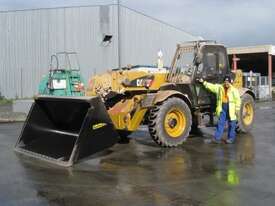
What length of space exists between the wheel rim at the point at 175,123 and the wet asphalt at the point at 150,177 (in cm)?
40

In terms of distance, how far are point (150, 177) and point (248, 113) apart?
7242mm

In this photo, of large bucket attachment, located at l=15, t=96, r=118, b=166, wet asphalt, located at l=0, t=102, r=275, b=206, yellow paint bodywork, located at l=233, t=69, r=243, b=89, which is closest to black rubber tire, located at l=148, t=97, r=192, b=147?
wet asphalt, located at l=0, t=102, r=275, b=206

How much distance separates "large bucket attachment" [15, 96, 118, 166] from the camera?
10625mm

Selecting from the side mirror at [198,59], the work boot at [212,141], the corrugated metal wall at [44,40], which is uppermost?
the corrugated metal wall at [44,40]

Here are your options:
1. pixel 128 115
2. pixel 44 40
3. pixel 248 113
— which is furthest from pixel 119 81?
pixel 44 40

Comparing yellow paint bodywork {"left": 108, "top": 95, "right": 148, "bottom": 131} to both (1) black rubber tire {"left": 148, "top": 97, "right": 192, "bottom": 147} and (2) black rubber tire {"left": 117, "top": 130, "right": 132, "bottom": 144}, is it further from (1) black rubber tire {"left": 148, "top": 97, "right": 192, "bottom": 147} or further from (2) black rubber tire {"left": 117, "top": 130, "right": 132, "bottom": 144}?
(2) black rubber tire {"left": 117, "top": 130, "right": 132, "bottom": 144}

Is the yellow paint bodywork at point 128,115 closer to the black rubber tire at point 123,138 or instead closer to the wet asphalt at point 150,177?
the wet asphalt at point 150,177

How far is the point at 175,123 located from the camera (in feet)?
43.2

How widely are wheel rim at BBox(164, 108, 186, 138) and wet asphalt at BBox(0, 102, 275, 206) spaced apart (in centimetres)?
40

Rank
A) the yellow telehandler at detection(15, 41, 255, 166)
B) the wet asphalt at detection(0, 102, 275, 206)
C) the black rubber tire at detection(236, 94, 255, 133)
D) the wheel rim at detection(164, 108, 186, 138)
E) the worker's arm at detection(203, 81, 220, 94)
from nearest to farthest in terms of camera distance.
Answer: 1. the wet asphalt at detection(0, 102, 275, 206)
2. the yellow telehandler at detection(15, 41, 255, 166)
3. the wheel rim at detection(164, 108, 186, 138)
4. the worker's arm at detection(203, 81, 220, 94)
5. the black rubber tire at detection(236, 94, 255, 133)

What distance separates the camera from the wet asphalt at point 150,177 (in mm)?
7934

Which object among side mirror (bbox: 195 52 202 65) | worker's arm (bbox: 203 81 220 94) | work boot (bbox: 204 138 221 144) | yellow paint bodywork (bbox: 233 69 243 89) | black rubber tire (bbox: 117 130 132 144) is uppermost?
side mirror (bbox: 195 52 202 65)

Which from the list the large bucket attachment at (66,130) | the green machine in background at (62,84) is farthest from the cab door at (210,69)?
the green machine in background at (62,84)

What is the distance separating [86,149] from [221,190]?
3.16m
